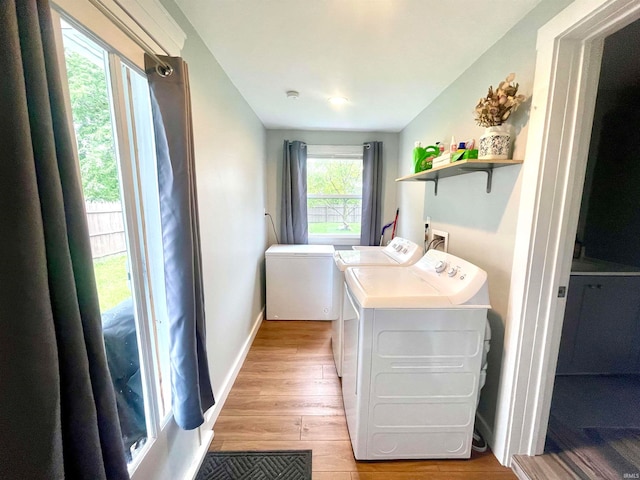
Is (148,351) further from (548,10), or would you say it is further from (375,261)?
(548,10)

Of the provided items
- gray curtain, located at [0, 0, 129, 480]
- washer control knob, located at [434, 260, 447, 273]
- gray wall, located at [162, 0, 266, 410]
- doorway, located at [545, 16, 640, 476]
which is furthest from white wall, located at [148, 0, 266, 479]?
doorway, located at [545, 16, 640, 476]

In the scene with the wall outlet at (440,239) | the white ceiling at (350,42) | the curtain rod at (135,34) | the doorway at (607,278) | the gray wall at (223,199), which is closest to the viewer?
the curtain rod at (135,34)

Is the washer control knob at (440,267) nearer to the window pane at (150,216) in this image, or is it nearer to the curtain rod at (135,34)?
the window pane at (150,216)

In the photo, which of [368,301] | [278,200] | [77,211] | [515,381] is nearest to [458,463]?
[515,381]

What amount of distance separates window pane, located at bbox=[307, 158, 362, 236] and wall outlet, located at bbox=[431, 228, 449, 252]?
1432 millimetres

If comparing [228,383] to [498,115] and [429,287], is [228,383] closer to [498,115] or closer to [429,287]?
[429,287]

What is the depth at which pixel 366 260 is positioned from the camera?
7.09 feet

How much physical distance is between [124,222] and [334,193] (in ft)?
9.00

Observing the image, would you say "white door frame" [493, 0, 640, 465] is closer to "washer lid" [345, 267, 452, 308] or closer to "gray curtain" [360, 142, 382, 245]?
"washer lid" [345, 267, 452, 308]

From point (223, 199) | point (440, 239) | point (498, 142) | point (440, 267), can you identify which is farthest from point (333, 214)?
point (498, 142)

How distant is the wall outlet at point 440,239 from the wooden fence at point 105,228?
1938mm

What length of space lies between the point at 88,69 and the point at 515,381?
2143 millimetres

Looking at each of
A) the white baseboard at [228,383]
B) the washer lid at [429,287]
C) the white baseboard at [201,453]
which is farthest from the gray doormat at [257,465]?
the washer lid at [429,287]

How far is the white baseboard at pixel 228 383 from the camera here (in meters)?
1.57
